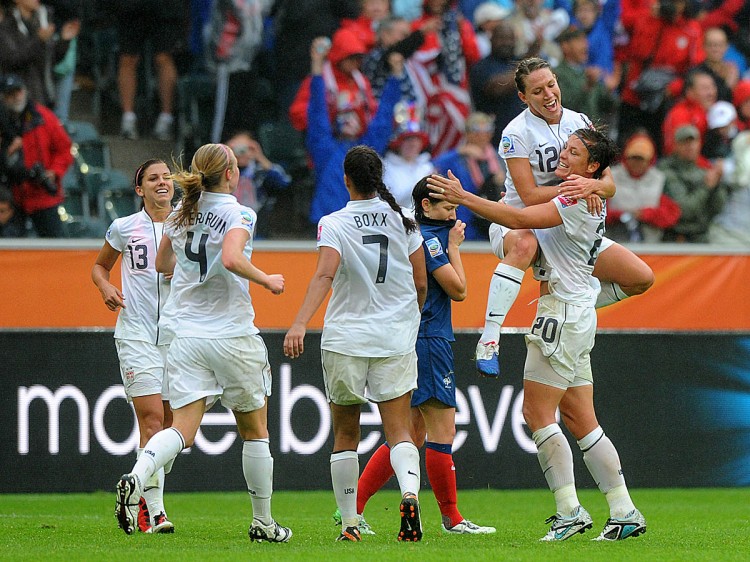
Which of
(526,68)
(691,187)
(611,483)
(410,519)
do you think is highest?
(526,68)

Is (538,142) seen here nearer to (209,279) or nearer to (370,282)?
(370,282)

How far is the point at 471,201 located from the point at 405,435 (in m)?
1.33

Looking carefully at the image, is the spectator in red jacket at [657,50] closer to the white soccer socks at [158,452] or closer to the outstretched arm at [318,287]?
the outstretched arm at [318,287]

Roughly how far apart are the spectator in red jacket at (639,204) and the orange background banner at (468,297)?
181 centimetres

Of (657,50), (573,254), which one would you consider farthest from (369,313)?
(657,50)

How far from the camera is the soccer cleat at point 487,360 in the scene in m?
6.59

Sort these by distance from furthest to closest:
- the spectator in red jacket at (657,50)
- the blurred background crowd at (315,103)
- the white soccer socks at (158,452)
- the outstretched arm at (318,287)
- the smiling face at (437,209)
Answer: the spectator in red jacket at (657,50), the blurred background crowd at (315,103), the smiling face at (437,209), the outstretched arm at (318,287), the white soccer socks at (158,452)

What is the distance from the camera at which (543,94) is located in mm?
6871

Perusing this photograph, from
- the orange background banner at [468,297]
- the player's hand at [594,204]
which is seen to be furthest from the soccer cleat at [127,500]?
the orange background banner at [468,297]

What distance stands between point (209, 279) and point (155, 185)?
5.12ft

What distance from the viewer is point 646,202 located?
13383 millimetres

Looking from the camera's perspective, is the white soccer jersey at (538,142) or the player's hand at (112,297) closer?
the white soccer jersey at (538,142)

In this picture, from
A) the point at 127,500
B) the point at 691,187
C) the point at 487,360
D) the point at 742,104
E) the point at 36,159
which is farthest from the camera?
the point at 742,104

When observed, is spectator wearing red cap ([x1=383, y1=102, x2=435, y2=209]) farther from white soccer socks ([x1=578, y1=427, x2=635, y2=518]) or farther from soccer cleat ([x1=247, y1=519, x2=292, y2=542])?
soccer cleat ([x1=247, y1=519, x2=292, y2=542])
